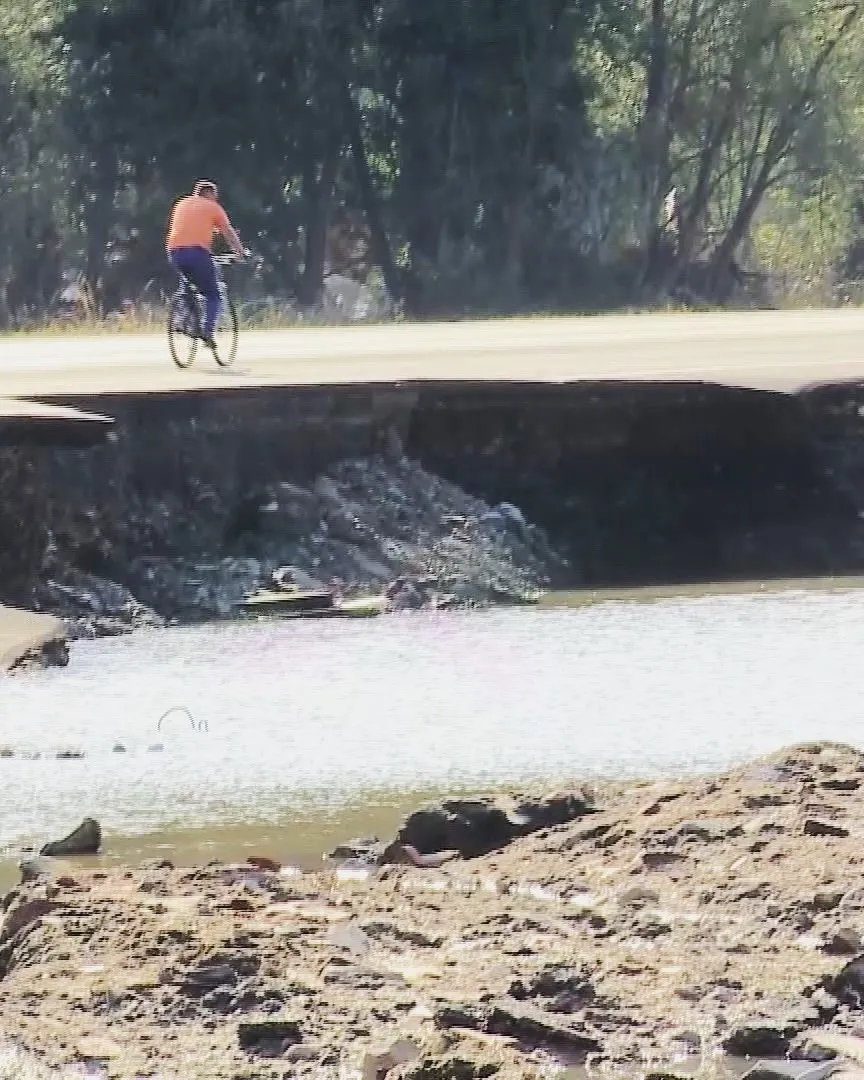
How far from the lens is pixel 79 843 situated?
739 centimetres

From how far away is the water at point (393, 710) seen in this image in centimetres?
842

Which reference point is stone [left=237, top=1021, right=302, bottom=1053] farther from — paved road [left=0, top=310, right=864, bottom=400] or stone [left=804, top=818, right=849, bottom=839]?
paved road [left=0, top=310, right=864, bottom=400]

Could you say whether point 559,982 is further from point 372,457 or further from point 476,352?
point 476,352

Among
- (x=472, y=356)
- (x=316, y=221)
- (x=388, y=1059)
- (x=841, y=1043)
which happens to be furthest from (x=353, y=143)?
(x=388, y=1059)

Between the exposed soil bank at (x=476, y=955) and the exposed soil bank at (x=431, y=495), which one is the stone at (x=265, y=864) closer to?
the exposed soil bank at (x=476, y=955)

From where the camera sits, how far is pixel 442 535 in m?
14.8

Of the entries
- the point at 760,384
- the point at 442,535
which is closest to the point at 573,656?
the point at 442,535

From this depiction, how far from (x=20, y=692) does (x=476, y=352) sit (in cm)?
1003

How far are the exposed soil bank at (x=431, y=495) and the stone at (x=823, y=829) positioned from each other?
7.02 meters

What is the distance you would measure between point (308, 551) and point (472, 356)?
16.7 feet

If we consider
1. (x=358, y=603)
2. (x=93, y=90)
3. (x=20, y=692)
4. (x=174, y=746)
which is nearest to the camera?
(x=174, y=746)

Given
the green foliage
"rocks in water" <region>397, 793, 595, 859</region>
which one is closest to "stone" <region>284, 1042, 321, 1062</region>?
"rocks in water" <region>397, 793, 595, 859</region>

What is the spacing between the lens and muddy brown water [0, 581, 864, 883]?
324 inches

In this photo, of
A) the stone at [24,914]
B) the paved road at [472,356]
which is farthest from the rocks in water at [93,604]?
the stone at [24,914]
